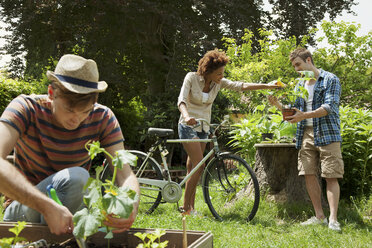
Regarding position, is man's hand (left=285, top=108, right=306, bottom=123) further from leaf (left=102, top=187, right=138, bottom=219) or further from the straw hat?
leaf (left=102, top=187, right=138, bottom=219)

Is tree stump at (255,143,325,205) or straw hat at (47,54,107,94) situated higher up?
straw hat at (47,54,107,94)

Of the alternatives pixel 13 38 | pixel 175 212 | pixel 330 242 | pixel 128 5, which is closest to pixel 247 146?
pixel 175 212

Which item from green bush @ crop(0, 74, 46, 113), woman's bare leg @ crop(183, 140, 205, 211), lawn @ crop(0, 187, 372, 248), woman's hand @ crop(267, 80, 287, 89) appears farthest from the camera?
green bush @ crop(0, 74, 46, 113)

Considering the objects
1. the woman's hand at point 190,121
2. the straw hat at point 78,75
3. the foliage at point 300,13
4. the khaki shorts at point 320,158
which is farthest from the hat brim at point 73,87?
the foliage at point 300,13

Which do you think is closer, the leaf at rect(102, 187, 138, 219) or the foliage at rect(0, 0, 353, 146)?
the leaf at rect(102, 187, 138, 219)

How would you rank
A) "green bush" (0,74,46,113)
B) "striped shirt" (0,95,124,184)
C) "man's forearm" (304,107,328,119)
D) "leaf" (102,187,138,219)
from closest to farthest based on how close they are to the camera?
1. "leaf" (102,187,138,219)
2. "striped shirt" (0,95,124,184)
3. "man's forearm" (304,107,328,119)
4. "green bush" (0,74,46,113)

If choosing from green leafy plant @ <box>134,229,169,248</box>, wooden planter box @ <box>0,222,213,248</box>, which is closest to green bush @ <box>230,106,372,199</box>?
wooden planter box @ <box>0,222,213,248</box>

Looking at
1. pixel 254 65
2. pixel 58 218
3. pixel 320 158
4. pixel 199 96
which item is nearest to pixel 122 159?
pixel 58 218

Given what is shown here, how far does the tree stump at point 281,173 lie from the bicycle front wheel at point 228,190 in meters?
0.24

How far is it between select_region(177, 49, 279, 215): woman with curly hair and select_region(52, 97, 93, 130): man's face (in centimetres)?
238

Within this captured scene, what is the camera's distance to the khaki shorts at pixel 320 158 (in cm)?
392

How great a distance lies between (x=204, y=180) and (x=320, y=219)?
1231mm

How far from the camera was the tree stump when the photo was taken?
15.0 feet

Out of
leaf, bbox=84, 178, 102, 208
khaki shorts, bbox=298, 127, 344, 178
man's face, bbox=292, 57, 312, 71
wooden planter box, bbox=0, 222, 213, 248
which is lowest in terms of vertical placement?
khaki shorts, bbox=298, 127, 344, 178
